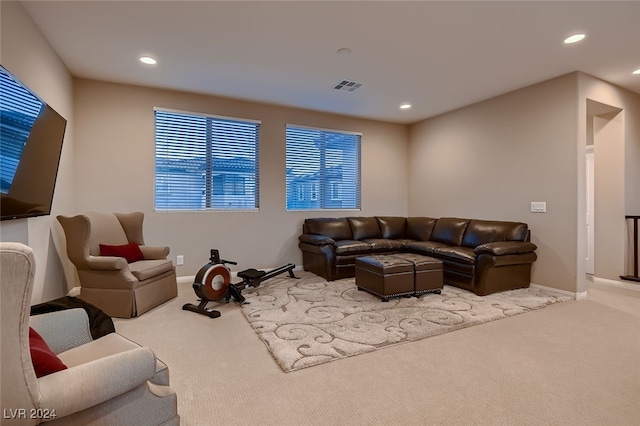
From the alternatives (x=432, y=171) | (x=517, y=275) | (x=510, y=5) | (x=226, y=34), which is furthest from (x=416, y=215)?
(x=226, y=34)

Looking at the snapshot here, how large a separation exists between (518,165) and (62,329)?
531 centimetres

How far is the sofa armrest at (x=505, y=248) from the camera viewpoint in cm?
377

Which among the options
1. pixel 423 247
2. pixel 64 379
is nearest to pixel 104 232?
pixel 64 379

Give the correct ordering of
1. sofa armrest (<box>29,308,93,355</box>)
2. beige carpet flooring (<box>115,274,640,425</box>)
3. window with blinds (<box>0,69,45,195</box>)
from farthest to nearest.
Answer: window with blinds (<box>0,69,45,195</box>) < beige carpet flooring (<box>115,274,640,425</box>) < sofa armrest (<box>29,308,93,355</box>)

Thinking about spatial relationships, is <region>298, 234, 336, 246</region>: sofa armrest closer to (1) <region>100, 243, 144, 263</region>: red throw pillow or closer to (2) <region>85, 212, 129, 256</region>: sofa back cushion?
(1) <region>100, 243, 144, 263</region>: red throw pillow

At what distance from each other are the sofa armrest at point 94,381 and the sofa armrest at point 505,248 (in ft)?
12.3

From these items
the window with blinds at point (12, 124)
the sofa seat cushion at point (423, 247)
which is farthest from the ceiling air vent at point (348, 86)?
the window with blinds at point (12, 124)

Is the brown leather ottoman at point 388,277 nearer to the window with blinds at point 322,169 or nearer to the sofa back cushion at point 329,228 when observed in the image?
the sofa back cushion at point 329,228

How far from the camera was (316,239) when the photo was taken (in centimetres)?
482

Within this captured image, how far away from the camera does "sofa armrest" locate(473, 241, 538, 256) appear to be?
3770 mm

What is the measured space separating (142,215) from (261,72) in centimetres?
239

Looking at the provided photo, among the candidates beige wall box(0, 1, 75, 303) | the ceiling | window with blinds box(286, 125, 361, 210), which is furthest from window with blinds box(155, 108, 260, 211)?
beige wall box(0, 1, 75, 303)

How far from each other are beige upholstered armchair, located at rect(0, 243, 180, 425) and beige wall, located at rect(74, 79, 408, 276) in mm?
3312

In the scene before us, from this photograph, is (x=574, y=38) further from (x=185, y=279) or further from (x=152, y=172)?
(x=185, y=279)
